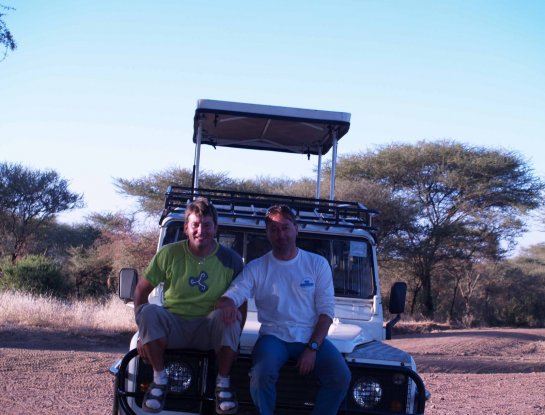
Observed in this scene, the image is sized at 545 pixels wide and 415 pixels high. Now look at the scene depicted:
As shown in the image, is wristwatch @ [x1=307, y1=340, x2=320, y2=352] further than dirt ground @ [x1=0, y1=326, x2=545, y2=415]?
No

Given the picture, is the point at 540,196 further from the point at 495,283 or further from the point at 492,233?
the point at 495,283

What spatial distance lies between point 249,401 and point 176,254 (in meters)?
0.94

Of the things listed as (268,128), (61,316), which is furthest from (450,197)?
(268,128)

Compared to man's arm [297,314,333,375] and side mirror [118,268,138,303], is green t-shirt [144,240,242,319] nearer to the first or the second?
man's arm [297,314,333,375]

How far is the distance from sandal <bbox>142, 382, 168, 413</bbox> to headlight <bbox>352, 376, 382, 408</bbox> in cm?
106

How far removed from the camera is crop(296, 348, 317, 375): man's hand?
3.80 metres

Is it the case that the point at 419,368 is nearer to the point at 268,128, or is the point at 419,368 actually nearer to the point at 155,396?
the point at 268,128

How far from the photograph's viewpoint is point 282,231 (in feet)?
13.6

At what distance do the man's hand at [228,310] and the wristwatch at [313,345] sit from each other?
405 millimetres

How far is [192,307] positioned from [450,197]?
21226 mm

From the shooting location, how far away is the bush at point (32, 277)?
18406 millimetres

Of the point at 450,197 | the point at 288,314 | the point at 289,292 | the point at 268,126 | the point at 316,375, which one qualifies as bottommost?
the point at 316,375

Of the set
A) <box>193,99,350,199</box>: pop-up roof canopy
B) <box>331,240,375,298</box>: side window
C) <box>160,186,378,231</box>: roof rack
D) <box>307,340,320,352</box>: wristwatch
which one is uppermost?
<box>193,99,350,199</box>: pop-up roof canopy

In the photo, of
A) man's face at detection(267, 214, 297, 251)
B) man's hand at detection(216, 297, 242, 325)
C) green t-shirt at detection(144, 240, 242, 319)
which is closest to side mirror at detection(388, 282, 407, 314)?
man's face at detection(267, 214, 297, 251)
